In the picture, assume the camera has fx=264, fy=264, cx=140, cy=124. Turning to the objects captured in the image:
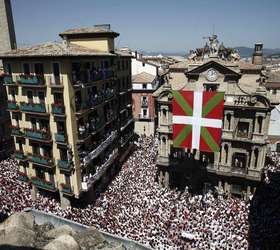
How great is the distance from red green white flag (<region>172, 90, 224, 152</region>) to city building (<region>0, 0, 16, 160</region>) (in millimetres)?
30482

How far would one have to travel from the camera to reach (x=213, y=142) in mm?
30312

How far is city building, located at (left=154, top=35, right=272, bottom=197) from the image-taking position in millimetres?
31281

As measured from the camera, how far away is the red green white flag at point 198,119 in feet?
97.3

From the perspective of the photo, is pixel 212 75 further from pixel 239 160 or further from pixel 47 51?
pixel 47 51

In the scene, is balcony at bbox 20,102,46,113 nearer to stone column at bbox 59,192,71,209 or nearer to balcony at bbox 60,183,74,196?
balcony at bbox 60,183,74,196

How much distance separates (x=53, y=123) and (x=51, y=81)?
4.73m

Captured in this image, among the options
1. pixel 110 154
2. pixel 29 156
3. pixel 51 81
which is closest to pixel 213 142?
pixel 110 154

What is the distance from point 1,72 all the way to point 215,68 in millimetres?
37807

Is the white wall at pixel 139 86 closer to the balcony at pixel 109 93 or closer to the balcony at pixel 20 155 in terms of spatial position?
the balcony at pixel 109 93

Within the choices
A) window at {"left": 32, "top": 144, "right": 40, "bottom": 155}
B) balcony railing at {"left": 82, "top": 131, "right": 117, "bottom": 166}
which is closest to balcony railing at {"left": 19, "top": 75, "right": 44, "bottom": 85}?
window at {"left": 32, "top": 144, "right": 40, "bottom": 155}

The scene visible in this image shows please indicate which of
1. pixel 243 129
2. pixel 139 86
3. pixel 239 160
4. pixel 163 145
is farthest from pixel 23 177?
pixel 139 86

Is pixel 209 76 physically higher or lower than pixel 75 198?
higher

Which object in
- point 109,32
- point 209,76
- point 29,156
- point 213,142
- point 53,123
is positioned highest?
point 109,32

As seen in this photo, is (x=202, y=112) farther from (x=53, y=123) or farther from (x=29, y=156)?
(x=29, y=156)
